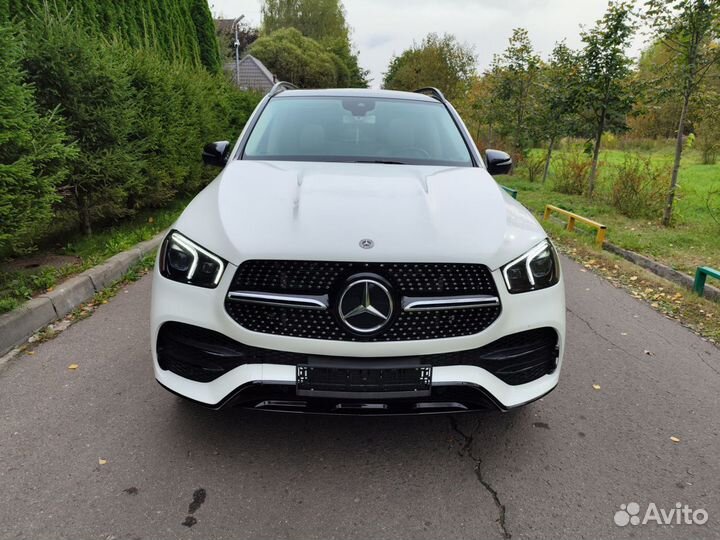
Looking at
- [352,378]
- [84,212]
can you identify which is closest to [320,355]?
[352,378]

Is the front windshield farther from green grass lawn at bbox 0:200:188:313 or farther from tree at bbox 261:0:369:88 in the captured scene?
tree at bbox 261:0:369:88

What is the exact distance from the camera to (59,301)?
163 inches

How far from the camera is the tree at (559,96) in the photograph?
1148 cm

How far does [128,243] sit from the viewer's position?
19.5 ft

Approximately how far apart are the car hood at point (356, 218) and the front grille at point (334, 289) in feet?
0.14

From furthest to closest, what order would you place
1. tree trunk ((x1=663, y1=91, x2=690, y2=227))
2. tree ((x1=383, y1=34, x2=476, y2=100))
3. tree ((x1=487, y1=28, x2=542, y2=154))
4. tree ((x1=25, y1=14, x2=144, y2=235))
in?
1. tree ((x1=383, y1=34, x2=476, y2=100))
2. tree ((x1=487, y1=28, x2=542, y2=154))
3. tree trunk ((x1=663, y1=91, x2=690, y2=227))
4. tree ((x1=25, y1=14, x2=144, y2=235))

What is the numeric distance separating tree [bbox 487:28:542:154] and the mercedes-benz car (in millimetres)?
14973

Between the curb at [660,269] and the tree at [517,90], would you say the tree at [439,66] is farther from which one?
the curb at [660,269]

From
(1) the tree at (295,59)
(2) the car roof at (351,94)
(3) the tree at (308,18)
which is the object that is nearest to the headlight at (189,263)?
(2) the car roof at (351,94)

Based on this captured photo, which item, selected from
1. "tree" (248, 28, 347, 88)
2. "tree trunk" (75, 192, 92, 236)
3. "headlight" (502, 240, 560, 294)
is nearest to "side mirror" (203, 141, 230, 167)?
"headlight" (502, 240, 560, 294)

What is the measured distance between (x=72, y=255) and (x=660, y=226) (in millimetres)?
8751

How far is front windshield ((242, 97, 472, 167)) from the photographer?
329 centimetres

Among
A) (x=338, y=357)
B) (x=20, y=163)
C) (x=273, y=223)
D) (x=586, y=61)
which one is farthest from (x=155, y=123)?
(x=586, y=61)

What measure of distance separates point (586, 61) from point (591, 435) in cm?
1065
